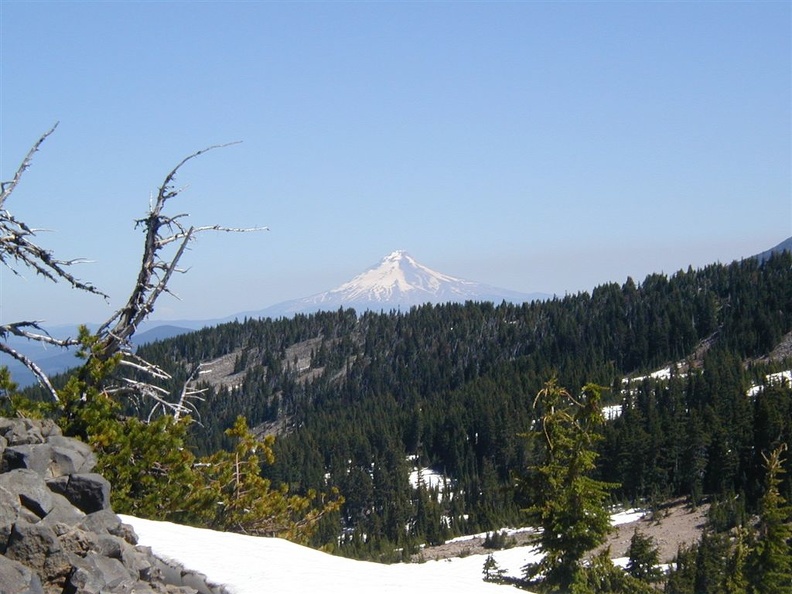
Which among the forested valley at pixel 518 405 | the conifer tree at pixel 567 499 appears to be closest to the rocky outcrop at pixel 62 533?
the forested valley at pixel 518 405

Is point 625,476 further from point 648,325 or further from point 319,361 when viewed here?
point 319,361

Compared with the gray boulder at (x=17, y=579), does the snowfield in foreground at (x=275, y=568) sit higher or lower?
lower

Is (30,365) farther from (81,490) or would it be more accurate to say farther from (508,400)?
(508,400)

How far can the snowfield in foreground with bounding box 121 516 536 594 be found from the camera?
30.2 ft

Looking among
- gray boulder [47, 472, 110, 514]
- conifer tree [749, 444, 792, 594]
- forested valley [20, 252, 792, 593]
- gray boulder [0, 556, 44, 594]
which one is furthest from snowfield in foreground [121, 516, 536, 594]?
conifer tree [749, 444, 792, 594]

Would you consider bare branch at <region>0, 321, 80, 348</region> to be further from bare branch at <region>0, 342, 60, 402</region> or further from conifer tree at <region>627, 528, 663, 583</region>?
conifer tree at <region>627, 528, 663, 583</region>

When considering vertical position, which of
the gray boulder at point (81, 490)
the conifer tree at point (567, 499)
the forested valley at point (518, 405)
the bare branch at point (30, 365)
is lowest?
the forested valley at point (518, 405)

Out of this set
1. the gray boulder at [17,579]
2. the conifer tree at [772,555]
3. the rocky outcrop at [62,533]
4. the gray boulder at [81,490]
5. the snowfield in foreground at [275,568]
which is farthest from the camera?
the conifer tree at [772,555]

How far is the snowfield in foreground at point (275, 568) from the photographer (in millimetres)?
9211

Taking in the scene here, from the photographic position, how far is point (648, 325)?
15638 centimetres

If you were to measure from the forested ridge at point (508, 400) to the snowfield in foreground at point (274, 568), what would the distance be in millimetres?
7818

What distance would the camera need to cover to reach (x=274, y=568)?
9648 mm

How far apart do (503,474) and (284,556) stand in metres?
111

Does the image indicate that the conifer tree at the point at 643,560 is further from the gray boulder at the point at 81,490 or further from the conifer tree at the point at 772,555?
the gray boulder at the point at 81,490
